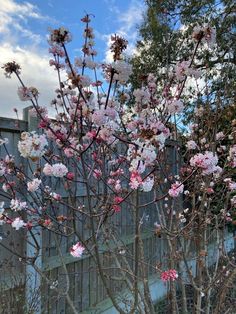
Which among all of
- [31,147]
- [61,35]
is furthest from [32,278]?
[61,35]

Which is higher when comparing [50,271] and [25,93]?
[25,93]

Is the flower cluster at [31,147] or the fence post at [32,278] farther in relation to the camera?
the fence post at [32,278]

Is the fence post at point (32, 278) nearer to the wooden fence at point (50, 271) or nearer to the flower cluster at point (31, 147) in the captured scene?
the wooden fence at point (50, 271)

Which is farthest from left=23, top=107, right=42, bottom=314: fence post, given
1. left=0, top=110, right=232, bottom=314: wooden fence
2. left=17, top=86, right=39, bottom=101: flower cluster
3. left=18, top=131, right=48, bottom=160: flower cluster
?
left=18, top=131, right=48, bottom=160: flower cluster

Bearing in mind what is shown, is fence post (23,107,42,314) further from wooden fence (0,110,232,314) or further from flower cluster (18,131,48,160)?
flower cluster (18,131,48,160)

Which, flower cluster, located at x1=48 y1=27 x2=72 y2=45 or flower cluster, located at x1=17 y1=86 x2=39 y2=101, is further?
flower cluster, located at x1=17 y1=86 x2=39 y2=101

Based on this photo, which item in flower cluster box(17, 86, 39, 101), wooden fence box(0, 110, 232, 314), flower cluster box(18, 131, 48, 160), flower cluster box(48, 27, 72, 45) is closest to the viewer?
flower cluster box(18, 131, 48, 160)

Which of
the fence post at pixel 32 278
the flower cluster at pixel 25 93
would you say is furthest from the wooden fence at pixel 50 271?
the flower cluster at pixel 25 93

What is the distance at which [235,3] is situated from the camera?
20.5 ft

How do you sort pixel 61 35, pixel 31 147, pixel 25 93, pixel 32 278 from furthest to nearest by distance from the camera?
1. pixel 32 278
2. pixel 25 93
3. pixel 61 35
4. pixel 31 147

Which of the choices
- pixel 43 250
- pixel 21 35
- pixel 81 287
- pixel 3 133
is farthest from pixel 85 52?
pixel 81 287

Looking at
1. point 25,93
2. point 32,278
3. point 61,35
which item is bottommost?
point 32,278

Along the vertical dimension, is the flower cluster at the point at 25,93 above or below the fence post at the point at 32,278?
above

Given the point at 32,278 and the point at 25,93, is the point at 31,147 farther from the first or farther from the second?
the point at 32,278
